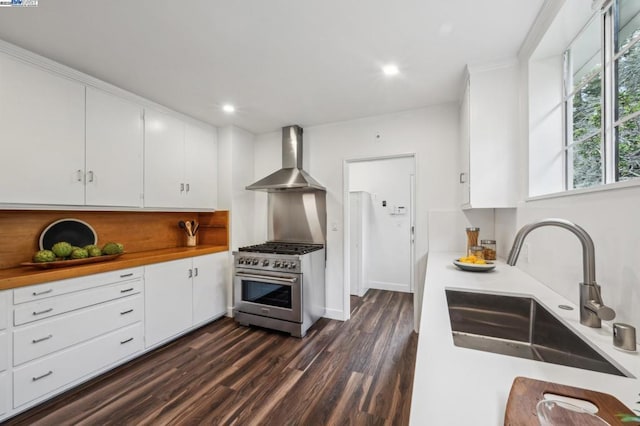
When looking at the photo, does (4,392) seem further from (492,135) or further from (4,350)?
(492,135)

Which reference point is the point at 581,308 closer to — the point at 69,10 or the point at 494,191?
the point at 494,191

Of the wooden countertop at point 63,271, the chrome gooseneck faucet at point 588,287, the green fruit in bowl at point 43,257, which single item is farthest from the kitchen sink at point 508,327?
the green fruit in bowl at point 43,257

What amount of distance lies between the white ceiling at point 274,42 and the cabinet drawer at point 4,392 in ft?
7.15

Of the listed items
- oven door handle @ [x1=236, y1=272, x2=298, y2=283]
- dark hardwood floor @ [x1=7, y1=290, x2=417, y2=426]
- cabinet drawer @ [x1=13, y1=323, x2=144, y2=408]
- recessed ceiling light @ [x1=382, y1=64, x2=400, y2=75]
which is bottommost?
dark hardwood floor @ [x1=7, y1=290, x2=417, y2=426]

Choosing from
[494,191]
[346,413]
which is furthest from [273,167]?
[346,413]

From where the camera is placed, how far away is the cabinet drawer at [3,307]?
5.19ft

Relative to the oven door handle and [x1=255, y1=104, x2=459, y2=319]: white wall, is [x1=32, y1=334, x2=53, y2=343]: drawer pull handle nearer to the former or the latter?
the oven door handle

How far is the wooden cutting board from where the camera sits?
491mm

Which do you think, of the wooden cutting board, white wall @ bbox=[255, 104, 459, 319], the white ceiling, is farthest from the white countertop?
white wall @ bbox=[255, 104, 459, 319]

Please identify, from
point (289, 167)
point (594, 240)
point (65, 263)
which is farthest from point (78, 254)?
point (594, 240)

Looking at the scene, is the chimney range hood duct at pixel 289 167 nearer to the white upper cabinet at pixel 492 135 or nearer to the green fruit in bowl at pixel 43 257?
the white upper cabinet at pixel 492 135

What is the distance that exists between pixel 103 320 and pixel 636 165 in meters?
3.39

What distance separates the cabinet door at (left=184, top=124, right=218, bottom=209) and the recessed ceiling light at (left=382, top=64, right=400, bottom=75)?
2299 millimetres

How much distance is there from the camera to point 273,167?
3.60m
